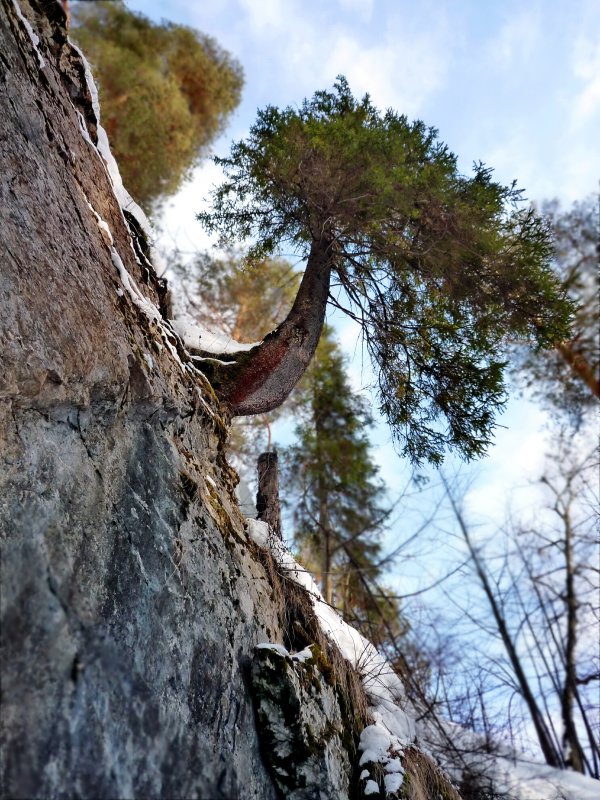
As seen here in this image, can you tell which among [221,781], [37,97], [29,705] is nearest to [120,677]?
[29,705]

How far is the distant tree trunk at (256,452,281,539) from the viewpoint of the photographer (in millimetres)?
5305

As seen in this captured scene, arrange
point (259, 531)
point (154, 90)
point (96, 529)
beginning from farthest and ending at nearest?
point (154, 90)
point (259, 531)
point (96, 529)

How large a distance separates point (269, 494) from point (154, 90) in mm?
9662

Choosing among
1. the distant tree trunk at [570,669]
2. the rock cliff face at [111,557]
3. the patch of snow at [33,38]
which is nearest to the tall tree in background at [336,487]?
the distant tree trunk at [570,669]

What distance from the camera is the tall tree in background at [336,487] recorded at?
9289 millimetres

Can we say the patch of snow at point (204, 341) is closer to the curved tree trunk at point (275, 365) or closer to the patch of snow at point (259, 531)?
the curved tree trunk at point (275, 365)

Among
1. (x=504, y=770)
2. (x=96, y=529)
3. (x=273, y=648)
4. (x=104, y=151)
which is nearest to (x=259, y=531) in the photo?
(x=273, y=648)

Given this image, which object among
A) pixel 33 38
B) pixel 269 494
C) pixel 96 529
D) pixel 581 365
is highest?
pixel 33 38

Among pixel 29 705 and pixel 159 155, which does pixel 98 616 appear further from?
pixel 159 155

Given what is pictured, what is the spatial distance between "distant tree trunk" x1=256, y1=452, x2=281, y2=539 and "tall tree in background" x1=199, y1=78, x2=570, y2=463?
639 mm

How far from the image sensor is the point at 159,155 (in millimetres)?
10820

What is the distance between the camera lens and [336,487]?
31.3 feet

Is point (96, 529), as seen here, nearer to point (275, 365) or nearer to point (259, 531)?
point (259, 531)

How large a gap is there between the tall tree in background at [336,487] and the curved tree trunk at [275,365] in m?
3.91
